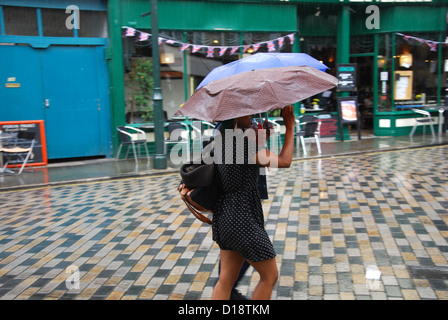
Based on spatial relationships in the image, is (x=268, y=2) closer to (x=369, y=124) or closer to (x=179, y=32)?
(x=179, y=32)

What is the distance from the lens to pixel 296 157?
11188 millimetres

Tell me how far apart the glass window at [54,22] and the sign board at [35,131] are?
2377mm

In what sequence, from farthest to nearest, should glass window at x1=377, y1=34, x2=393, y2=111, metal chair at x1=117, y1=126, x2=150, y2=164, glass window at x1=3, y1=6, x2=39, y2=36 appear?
glass window at x1=377, y1=34, x2=393, y2=111 → metal chair at x1=117, y1=126, x2=150, y2=164 → glass window at x1=3, y1=6, x2=39, y2=36

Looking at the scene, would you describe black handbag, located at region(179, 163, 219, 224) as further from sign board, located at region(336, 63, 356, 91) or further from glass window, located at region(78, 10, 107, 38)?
sign board, located at region(336, 63, 356, 91)

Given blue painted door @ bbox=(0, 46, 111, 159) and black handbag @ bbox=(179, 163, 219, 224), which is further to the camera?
blue painted door @ bbox=(0, 46, 111, 159)

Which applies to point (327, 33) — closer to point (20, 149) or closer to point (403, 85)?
point (403, 85)

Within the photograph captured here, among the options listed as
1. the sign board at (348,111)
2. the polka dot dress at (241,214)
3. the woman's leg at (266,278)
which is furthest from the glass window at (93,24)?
the woman's leg at (266,278)

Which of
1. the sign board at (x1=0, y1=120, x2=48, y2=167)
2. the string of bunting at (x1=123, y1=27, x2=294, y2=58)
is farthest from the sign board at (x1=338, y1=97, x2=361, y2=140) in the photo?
the sign board at (x1=0, y1=120, x2=48, y2=167)

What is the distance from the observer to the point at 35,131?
427 inches

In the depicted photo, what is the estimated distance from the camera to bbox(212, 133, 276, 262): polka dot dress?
2.92 meters

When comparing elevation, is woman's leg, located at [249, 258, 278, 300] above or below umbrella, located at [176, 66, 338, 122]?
below

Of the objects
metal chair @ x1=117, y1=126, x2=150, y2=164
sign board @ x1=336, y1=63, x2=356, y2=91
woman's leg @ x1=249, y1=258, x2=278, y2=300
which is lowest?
woman's leg @ x1=249, y1=258, x2=278, y2=300

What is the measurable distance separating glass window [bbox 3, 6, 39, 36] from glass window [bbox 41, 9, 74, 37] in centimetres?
23
